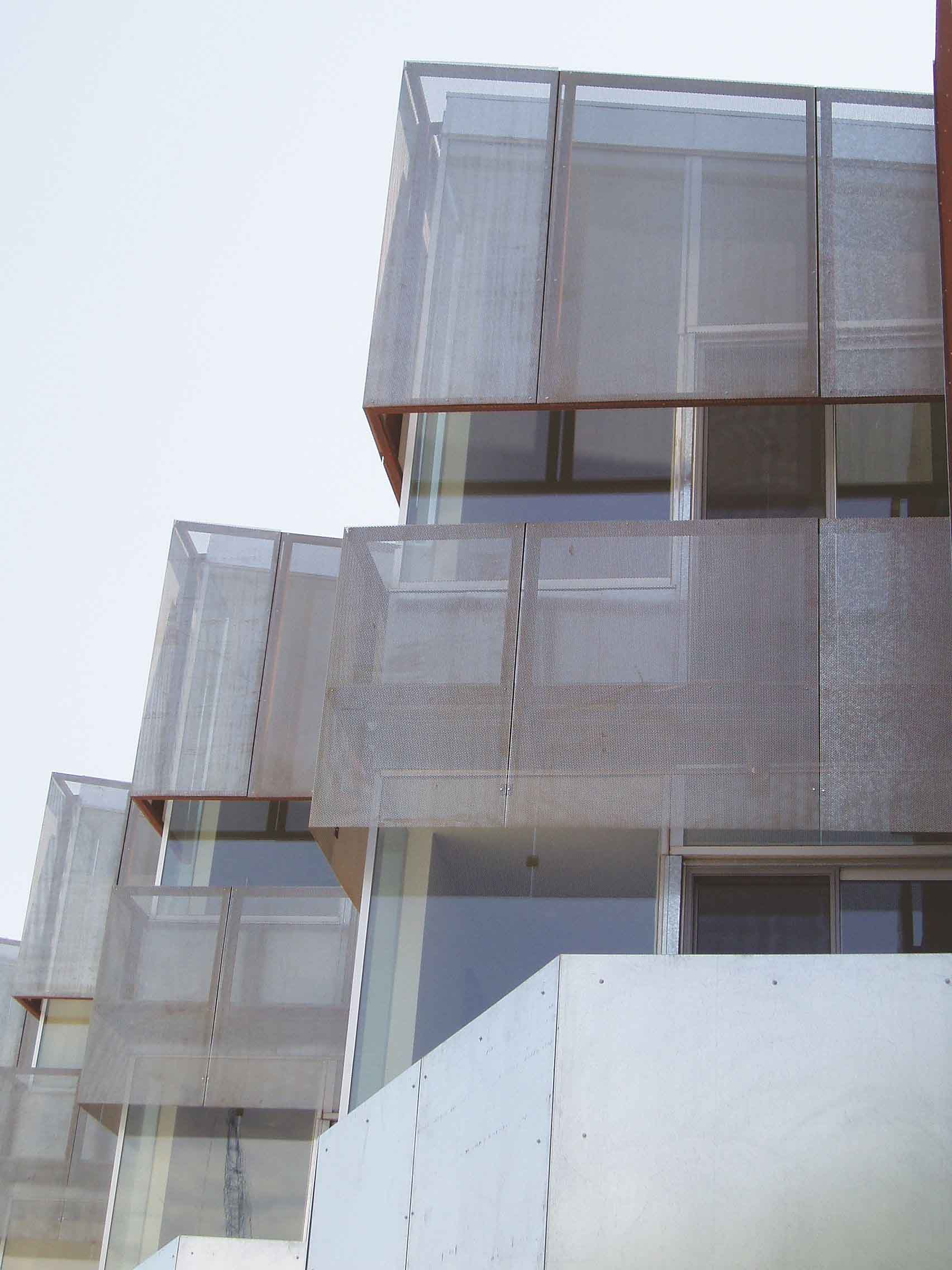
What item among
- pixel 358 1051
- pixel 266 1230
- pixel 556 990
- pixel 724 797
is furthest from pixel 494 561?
pixel 266 1230

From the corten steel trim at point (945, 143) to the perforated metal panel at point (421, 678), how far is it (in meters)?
2.76

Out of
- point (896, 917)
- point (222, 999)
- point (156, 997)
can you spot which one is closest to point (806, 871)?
point (896, 917)

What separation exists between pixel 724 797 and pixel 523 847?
1.17 meters

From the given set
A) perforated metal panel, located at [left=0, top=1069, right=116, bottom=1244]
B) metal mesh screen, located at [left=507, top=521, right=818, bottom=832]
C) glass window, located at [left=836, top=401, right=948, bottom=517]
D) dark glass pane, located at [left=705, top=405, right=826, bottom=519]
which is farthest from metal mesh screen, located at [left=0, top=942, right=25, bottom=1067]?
glass window, located at [left=836, top=401, right=948, bottom=517]

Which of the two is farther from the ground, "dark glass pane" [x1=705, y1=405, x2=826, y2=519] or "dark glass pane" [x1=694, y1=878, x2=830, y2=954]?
"dark glass pane" [x1=705, y1=405, x2=826, y2=519]

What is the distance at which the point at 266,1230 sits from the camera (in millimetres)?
14500

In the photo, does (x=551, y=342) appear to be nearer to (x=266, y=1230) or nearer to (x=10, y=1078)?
(x=266, y=1230)

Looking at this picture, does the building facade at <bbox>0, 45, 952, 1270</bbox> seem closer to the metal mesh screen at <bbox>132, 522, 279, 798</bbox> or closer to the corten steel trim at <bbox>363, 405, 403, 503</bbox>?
the corten steel trim at <bbox>363, 405, 403, 503</bbox>

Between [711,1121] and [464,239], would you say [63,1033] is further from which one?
[711,1121]

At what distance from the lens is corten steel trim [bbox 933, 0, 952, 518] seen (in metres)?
8.72

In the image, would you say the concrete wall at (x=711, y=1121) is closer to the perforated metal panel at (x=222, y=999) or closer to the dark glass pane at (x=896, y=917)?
the dark glass pane at (x=896, y=917)

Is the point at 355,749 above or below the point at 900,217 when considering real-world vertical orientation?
below

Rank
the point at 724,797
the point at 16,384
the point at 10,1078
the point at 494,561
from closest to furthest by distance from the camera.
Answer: the point at 724,797 → the point at 494,561 → the point at 10,1078 → the point at 16,384

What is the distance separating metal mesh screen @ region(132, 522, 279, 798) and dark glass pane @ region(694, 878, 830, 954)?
24.1ft
